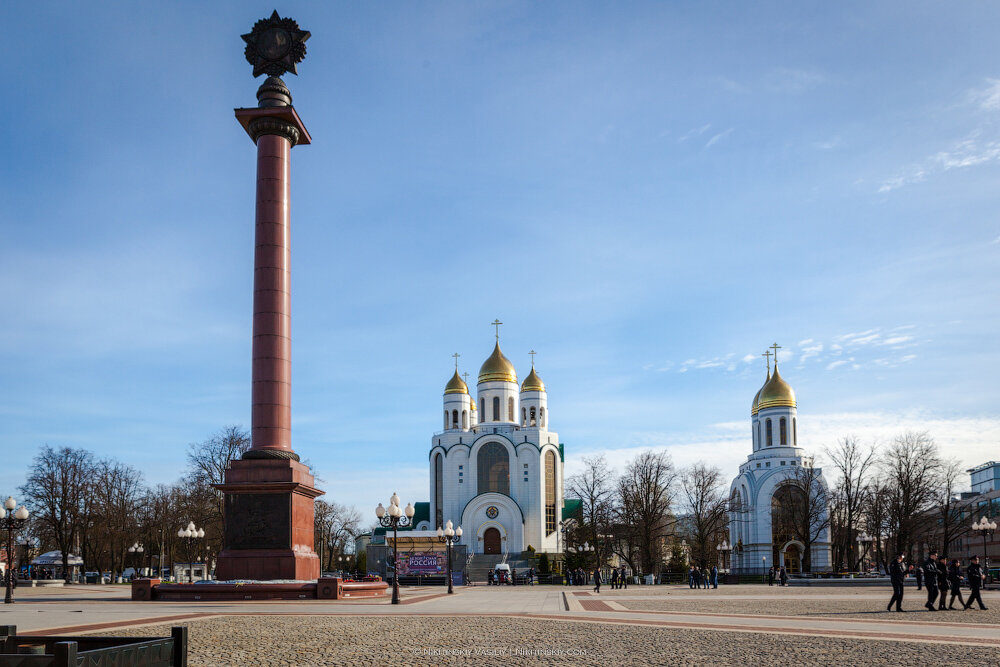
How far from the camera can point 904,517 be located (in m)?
58.9

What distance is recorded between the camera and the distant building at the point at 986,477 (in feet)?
441

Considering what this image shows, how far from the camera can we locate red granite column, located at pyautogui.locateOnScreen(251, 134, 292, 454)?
29703mm

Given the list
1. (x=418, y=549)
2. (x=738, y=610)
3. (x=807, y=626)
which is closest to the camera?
(x=807, y=626)

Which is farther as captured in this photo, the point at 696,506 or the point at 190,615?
the point at 696,506

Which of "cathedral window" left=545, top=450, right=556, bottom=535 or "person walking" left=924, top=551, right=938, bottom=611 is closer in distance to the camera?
"person walking" left=924, top=551, right=938, bottom=611

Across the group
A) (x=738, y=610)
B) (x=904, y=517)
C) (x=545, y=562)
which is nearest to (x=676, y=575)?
(x=545, y=562)

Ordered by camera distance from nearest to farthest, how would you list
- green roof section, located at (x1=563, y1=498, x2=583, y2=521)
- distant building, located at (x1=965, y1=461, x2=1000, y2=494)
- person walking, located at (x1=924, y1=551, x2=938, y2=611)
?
person walking, located at (x1=924, y1=551, x2=938, y2=611) < green roof section, located at (x1=563, y1=498, x2=583, y2=521) < distant building, located at (x1=965, y1=461, x2=1000, y2=494)

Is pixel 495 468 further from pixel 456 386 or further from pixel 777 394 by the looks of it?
pixel 777 394

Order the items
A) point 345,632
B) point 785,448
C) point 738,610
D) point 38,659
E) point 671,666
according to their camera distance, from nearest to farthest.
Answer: point 38,659 → point 671,666 → point 345,632 → point 738,610 → point 785,448

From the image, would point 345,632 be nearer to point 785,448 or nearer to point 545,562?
point 545,562

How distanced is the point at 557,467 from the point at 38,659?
256 ft

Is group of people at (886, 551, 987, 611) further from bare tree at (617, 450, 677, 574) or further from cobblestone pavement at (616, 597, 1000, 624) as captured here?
bare tree at (617, 450, 677, 574)

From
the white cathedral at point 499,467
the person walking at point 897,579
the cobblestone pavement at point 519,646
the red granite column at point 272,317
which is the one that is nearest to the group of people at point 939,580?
the person walking at point 897,579

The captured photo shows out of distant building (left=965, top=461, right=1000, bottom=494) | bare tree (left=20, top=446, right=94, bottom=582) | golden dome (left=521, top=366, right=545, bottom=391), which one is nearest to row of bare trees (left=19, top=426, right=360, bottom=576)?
bare tree (left=20, top=446, right=94, bottom=582)
